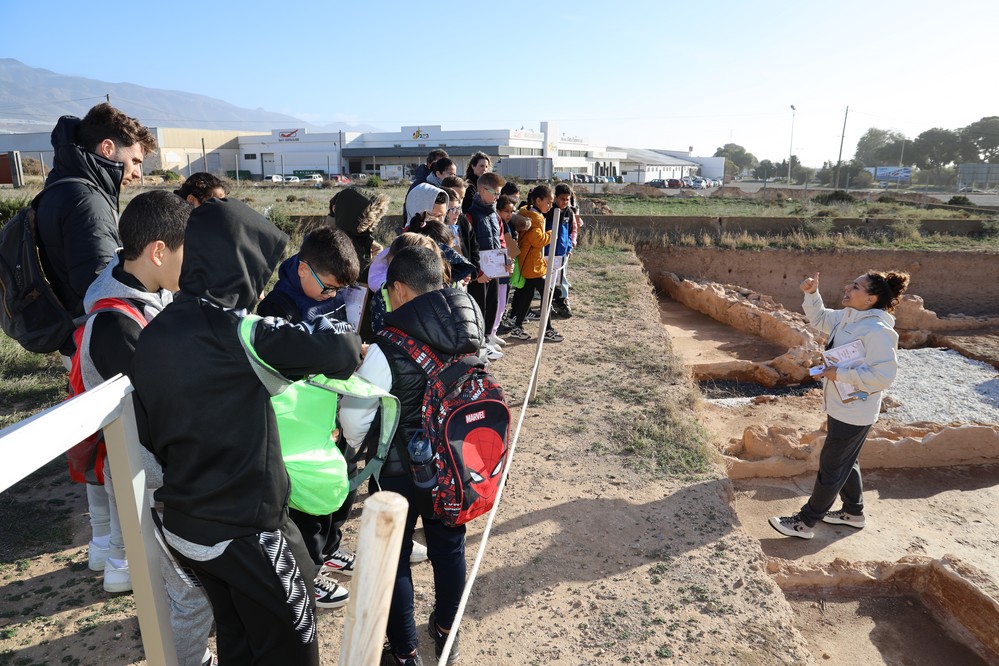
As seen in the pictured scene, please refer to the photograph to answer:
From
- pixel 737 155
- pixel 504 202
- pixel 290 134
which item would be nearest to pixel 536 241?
pixel 504 202

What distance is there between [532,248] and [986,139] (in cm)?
7856

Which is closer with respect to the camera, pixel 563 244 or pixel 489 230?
pixel 489 230

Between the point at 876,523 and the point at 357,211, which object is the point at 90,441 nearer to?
the point at 357,211

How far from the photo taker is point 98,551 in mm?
3121

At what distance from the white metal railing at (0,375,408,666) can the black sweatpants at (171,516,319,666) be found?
0.44 feet

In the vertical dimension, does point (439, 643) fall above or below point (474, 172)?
below

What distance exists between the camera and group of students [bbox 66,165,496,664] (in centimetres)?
167

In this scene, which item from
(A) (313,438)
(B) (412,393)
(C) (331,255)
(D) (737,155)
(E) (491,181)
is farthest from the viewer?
(D) (737,155)

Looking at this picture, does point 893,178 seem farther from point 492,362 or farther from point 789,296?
point 492,362

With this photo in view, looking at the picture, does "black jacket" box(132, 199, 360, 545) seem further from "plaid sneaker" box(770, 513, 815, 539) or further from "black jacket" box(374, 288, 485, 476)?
"plaid sneaker" box(770, 513, 815, 539)

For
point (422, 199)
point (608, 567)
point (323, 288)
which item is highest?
point (422, 199)

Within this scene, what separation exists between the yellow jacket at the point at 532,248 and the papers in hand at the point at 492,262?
1.66 metres

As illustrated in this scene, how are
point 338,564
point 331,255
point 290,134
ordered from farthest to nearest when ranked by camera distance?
point 290,134
point 338,564
point 331,255

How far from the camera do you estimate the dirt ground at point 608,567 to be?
2928mm
